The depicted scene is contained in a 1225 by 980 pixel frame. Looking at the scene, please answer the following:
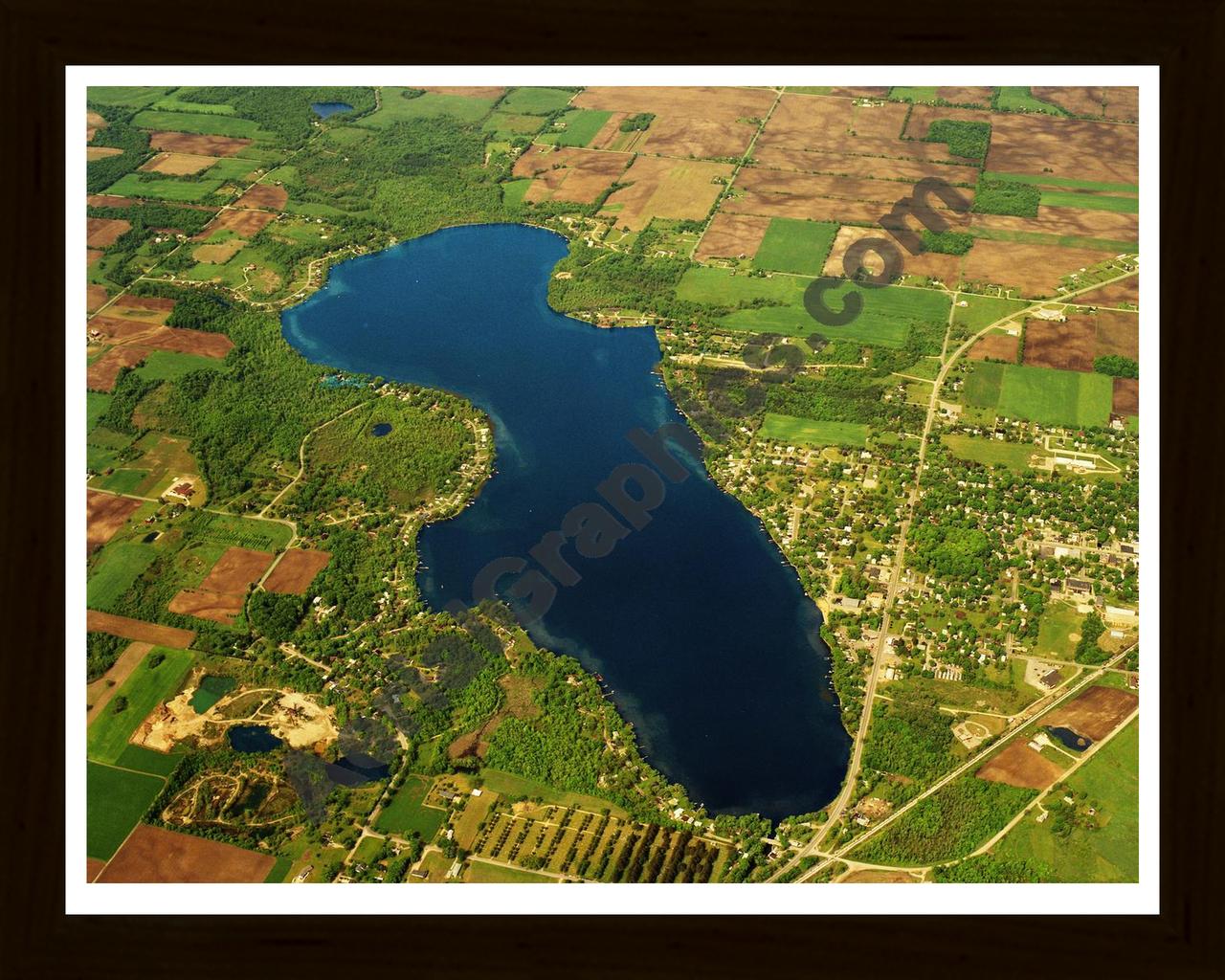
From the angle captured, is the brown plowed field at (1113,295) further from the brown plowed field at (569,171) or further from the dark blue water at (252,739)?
the dark blue water at (252,739)

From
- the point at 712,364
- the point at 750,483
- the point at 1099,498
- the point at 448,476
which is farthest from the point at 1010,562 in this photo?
the point at 448,476

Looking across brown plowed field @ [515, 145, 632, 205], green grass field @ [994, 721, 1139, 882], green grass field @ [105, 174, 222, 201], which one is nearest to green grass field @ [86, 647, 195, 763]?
green grass field @ [994, 721, 1139, 882]

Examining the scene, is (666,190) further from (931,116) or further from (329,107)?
(329,107)

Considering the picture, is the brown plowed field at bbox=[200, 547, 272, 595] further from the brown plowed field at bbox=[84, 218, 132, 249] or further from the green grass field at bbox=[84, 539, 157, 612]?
the brown plowed field at bbox=[84, 218, 132, 249]

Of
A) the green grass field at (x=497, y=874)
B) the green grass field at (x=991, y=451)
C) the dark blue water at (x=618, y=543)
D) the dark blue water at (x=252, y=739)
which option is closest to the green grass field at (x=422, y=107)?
the dark blue water at (x=618, y=543)

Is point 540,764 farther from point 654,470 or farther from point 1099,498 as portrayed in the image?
point 1099,498

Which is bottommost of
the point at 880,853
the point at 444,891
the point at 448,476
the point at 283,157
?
the point at 880,853

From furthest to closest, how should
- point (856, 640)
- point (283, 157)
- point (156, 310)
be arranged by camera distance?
point (283, 157), point (156, 310), point (856, 640)
